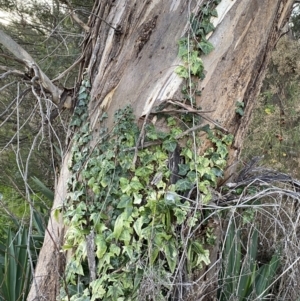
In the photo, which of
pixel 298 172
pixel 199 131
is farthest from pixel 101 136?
pixel 298 172

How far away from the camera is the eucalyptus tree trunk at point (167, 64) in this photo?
231 cm

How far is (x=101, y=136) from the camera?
232 centimetres

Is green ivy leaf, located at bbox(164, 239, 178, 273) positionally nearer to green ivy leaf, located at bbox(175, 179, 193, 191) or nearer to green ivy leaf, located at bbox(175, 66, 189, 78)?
green ivy leaf, located at bbox(175, 179, 193, 191)

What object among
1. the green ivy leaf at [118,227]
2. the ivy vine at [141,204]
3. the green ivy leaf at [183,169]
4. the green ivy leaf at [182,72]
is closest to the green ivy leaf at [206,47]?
the ivy vine at [141,204]

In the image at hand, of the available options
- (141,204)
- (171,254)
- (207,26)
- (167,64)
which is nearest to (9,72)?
(167,64)

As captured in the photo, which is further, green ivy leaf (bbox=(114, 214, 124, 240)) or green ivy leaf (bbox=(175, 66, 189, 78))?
green ivy leaf (bbox=(175, 66, 189, 78))

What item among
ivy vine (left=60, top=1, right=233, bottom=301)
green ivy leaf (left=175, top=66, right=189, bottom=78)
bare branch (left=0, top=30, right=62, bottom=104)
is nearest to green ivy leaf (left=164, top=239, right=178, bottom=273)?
ivy vine (left=60, top=1, right=233, bottom=301)

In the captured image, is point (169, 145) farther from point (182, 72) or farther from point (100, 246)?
point (100, 246)

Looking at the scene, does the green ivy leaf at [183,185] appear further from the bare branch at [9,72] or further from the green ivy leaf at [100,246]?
the bare branch at [9,72]

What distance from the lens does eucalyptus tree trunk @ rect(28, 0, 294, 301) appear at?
2312 millimetres

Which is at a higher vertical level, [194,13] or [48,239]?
[194,13]

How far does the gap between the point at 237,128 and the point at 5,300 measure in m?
2.10

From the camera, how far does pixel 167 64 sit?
231 cm

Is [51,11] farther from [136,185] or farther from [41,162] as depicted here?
[136,185]
